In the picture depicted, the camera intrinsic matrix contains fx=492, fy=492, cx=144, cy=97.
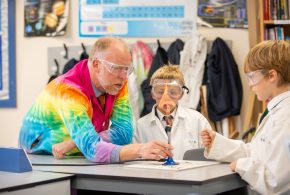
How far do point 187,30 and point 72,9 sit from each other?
47.2 inches

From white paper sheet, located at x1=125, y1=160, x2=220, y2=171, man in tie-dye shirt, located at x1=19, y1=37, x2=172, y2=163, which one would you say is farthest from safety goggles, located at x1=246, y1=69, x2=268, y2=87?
man in tie-dye shirt, located at x1=19, y1=37, x2=172, y2=163

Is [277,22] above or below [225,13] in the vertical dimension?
below

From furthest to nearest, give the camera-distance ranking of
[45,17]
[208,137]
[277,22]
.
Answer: [45,17], [277,22], [208,137]

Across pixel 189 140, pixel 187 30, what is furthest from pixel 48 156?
pixel 187 30

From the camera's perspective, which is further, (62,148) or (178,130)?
(178,130)

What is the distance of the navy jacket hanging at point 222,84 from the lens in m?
4.29

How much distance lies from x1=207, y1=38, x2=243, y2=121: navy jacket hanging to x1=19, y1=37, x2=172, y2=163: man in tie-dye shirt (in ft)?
6.23

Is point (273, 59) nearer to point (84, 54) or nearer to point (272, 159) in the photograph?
point (272, 159)

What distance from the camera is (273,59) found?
2.05m

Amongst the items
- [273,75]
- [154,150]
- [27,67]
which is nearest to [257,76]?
[273,75]

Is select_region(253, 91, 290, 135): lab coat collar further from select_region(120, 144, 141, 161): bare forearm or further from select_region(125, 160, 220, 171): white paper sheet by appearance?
select_region(120, 144, 141, 161): bare forearm

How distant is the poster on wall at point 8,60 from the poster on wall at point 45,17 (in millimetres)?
173

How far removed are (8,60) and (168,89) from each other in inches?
110

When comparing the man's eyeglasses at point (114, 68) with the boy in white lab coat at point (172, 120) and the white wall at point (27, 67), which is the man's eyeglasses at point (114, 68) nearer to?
the boy in white lab coat at point (172, 120)
